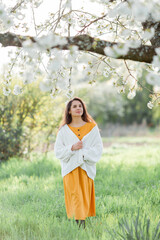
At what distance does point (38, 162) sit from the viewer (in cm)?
673

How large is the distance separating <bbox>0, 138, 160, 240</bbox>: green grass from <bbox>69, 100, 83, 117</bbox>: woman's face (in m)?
1.20

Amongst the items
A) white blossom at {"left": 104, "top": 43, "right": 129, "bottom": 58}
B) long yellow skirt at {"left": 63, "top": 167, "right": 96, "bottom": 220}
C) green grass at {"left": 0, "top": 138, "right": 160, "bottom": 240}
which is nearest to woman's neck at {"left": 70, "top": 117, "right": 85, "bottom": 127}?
long yellow skirt at {"left": 63, "top": 167, "right": 96, "bottom": 220}

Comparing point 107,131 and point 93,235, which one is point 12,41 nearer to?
point 93,235

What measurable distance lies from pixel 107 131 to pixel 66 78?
79.6 feet

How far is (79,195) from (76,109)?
1002 millimetres

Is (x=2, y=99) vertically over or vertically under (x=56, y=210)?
over

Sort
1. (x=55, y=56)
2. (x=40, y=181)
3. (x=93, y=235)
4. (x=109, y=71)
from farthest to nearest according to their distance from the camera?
(x=40, y=181), (x=109, y=71), (x=93, y=235), (x=55, y=56)

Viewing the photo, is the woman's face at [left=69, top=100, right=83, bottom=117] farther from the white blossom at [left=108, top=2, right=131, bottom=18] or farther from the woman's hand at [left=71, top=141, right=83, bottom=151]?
the white blossom at [left=108, top=2, right=131, bottom=18]

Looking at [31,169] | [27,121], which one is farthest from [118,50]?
[27,121]

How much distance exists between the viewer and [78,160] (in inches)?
133

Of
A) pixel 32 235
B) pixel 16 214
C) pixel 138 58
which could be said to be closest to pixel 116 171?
pixel 16 214

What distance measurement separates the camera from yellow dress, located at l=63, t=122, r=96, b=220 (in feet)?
10.7

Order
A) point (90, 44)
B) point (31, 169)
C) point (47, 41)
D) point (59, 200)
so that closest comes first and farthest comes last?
point (47, 41) → point (90, 44) → point (59, 200) → point (31, 169)

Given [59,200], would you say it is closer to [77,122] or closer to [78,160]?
[78,160]
